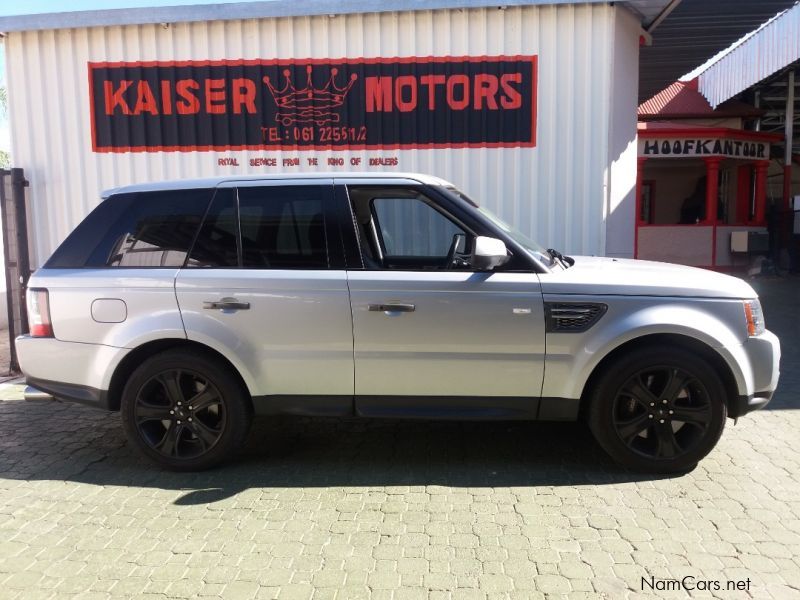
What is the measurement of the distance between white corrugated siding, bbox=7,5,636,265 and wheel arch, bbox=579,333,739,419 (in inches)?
109

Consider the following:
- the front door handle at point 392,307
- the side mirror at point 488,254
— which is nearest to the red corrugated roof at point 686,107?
the side mirror at point 488,254

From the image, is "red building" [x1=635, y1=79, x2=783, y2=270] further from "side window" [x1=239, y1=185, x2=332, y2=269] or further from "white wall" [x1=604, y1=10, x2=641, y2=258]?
"side window" [x1=239, y1=185, x2=332, y2=269]

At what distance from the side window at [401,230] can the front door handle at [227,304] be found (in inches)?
32.2

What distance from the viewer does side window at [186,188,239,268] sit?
4.16 m

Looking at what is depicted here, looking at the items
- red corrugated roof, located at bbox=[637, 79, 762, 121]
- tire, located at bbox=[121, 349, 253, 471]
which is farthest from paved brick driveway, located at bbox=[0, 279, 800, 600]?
red corrugated roof, located at bbox=[637, 79, 762, 121]

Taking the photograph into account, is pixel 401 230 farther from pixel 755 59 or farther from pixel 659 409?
pixel 755 59

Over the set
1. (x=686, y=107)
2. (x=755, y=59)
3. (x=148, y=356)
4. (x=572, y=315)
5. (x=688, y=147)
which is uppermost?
(x=755, y=59)

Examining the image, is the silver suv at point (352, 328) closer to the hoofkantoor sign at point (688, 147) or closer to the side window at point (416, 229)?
the side window at point (416, 229)

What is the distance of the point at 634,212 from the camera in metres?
6.91

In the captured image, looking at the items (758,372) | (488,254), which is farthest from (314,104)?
(758,372)

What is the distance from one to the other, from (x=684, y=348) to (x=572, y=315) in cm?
72

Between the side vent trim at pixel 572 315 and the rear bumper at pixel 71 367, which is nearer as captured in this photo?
the side vent trim at pixel 572 315

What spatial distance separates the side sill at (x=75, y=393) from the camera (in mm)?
4195

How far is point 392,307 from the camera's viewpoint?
3.95 meters
